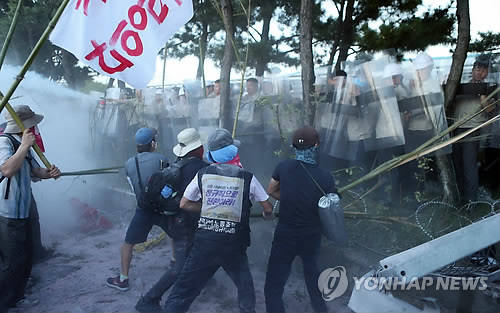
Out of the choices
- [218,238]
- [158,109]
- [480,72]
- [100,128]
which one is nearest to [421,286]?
[218,238]

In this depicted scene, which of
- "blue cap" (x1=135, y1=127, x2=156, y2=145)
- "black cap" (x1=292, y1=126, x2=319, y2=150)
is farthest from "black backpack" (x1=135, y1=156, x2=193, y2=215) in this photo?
"black cap" (x1=292, y1=126, x2=319, y2=150)

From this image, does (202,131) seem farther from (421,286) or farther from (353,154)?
(421,286)

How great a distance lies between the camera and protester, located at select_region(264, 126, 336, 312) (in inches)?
127

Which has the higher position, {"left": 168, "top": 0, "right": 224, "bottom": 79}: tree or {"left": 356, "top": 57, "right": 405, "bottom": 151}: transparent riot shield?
{"left": 168, "top": 0, "right": 224, "bottom": 79}: tree

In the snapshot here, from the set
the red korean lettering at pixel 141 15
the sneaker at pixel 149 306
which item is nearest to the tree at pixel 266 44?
the red korean lettering at pixel 141 15

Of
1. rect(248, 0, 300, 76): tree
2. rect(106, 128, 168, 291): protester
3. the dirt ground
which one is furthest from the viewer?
rect(248, 0, 300, 76): tree

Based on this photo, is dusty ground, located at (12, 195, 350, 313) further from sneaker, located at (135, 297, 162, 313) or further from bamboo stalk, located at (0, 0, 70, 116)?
bamboo stalk, located at (0, 0, 70, 116)

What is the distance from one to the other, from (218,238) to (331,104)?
3.09m

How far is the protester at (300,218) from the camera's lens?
3.23 meters

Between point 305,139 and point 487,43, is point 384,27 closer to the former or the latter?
point 487,43

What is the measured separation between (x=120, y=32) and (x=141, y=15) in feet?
0.82

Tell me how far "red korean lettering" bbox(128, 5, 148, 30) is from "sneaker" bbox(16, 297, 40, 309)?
121 inches

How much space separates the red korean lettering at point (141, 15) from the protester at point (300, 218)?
1.63 metres

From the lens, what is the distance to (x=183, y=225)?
141 inches
